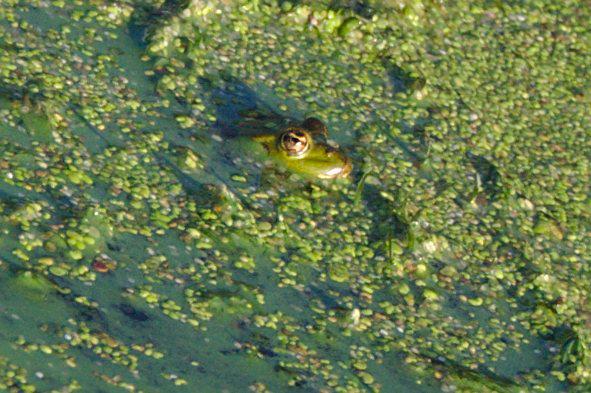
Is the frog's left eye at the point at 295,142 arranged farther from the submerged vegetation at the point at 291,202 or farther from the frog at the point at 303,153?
the submerged vegetation at the point at 291,202

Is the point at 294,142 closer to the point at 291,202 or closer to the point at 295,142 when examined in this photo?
the point at 295,142

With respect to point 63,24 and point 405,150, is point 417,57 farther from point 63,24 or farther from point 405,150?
point 63,24

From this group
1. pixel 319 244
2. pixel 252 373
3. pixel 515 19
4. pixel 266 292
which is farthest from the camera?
pixel 515 19

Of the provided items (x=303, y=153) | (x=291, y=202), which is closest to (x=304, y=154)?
(x=303, y=153)

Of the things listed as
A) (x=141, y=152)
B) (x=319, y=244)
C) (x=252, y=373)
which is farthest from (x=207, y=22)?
(x=252, y=373)

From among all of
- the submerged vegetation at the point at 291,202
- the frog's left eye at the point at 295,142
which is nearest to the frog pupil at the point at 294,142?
the frog's left eye at the point at 295,142

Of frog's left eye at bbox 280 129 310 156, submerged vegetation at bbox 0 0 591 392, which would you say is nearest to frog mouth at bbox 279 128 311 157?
frog's left eye at bbox 280 129 310 156
